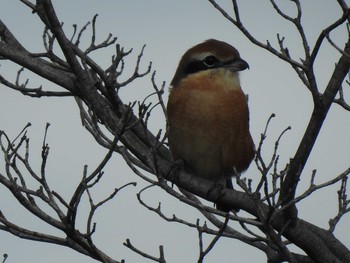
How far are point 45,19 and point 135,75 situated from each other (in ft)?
4.24

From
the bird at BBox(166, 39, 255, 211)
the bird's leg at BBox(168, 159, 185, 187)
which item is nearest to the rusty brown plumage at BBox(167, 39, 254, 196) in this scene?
the bird at BBox(166, 39, 255, 211)

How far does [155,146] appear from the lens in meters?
5.43

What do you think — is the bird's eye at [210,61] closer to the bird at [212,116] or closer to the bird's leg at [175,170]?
the bird at [212,116]

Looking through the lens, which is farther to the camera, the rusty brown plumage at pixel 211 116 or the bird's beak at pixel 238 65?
the bird's beak at pixel 238 65

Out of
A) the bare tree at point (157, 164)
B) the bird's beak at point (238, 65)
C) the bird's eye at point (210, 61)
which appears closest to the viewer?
the bare tree at point (157, 164)

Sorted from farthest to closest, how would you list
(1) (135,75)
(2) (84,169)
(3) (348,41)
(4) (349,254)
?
(1) (135,75), (4) (349,254), (2) (84,169), (3) (348,41)

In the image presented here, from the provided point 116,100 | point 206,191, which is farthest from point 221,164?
point 116,100

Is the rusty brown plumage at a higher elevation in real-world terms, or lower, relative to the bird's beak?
lower

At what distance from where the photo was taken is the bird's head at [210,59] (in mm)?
7342

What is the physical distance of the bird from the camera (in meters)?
7.14

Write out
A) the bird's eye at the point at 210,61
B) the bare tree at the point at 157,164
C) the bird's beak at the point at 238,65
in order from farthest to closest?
1. the bird's eye at the point at 210,61
2. the bird's beak at the point at 238,65
3. the bare tree at the point at 157,164

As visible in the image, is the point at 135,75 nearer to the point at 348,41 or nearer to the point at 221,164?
the point at 221,164

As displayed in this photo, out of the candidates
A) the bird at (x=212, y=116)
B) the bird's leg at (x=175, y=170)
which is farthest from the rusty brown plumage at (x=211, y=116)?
the bird's leg at (x=175, y=170)

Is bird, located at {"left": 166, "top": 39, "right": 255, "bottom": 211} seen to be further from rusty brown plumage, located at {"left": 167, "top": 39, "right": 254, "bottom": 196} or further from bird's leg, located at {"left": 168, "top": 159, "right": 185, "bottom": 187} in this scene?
bird's leg, located at {"left": 168, "top": 159, "right": 185, "bottom": 187}
